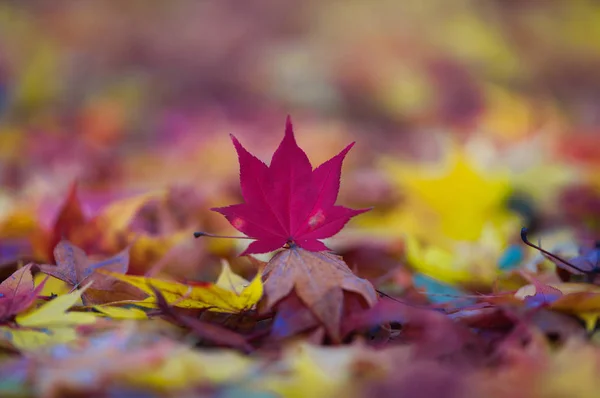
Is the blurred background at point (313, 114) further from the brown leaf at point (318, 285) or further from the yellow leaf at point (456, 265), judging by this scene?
the brown leaf at point (318, 285)

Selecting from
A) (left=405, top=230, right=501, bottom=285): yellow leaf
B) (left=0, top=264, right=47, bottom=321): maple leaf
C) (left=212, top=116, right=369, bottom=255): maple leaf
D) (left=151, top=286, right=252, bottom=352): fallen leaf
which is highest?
(left=212, top=116, right=369, bottom=255): maple leaf

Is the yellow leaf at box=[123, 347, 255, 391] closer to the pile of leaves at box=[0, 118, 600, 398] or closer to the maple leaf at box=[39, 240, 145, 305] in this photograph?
the pile of leaves at box=[0, 118, 600, 398]

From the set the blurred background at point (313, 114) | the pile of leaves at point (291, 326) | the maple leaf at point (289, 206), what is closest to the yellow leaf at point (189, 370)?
the pile of leaves at point (291, 326)

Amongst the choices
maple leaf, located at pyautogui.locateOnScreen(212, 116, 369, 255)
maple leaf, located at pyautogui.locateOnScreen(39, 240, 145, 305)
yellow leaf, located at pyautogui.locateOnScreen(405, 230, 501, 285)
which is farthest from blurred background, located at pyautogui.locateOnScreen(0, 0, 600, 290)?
maple leaf, located at pyautogui.locateOnScreen(212, 116, 369, 255)

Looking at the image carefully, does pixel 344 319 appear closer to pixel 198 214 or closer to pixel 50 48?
pixel 198 214

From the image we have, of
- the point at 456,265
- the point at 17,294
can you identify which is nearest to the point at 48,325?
the point at 17,294

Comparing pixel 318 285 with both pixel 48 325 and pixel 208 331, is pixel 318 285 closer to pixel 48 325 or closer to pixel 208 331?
pixel 208 331
